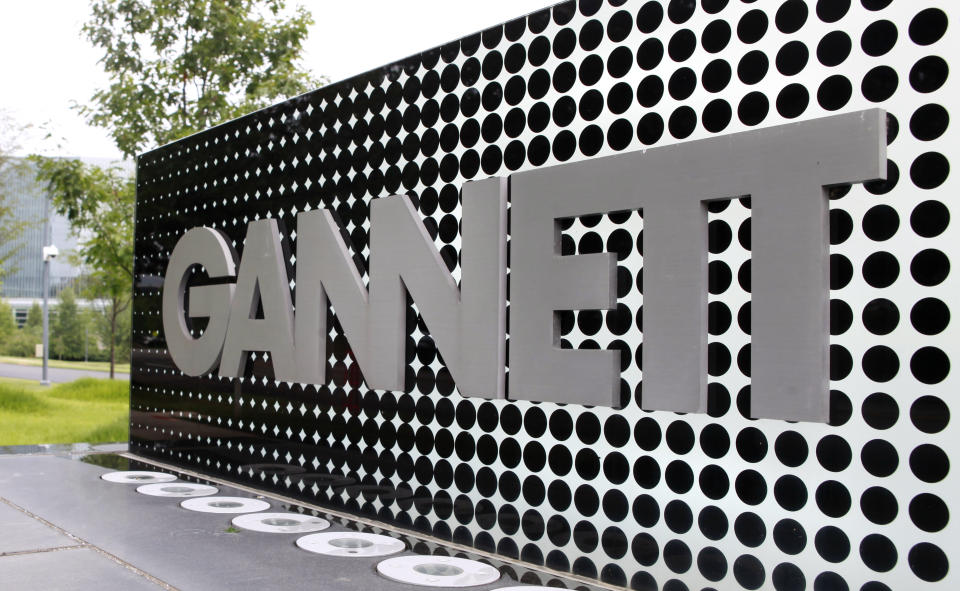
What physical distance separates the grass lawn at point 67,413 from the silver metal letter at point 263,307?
5443 mm

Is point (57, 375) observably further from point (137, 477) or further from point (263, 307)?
point (263, 307)

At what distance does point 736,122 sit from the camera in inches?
131

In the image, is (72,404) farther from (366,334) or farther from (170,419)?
(366,334)

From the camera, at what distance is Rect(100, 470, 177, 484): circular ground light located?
20.1 ft

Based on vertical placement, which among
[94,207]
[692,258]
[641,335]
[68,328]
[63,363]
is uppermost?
[94,207]

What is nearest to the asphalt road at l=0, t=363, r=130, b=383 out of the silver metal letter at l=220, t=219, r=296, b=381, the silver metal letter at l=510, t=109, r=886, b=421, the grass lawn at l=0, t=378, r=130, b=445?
the grass lawn at l=0, t=378, r=130, b=445

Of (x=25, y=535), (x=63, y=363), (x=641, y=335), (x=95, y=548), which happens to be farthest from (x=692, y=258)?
(x=63, y=363)

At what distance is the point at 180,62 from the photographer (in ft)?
38.8

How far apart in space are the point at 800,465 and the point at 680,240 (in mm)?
1010

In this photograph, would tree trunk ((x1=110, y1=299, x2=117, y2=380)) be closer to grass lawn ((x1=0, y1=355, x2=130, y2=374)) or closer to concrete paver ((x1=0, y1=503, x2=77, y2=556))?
grass lawn ((x1=0, y1=355, x2=130, y2=374))

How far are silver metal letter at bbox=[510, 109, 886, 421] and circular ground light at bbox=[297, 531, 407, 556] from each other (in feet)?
3.74

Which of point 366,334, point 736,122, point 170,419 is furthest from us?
point 170,419

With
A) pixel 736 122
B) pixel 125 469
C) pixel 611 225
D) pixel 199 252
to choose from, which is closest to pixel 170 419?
pixel 125 469

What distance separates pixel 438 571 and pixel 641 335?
58.3 inches
